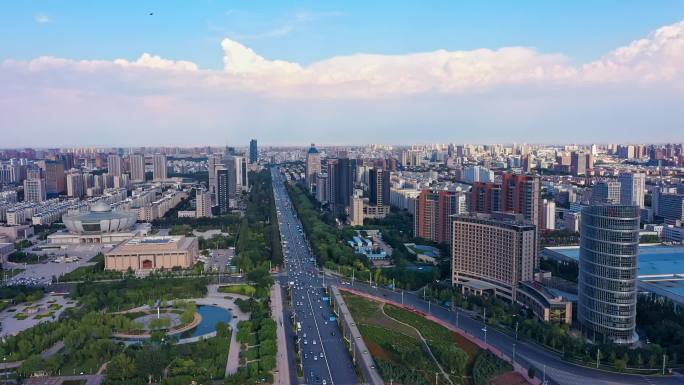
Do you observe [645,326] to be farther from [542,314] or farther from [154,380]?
[154,380]

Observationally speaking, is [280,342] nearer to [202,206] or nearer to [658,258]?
[658,258]

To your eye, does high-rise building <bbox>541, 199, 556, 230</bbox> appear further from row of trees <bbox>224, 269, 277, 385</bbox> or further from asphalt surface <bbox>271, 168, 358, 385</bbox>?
row of trees <bbox>224, 269, 277, 385</bbox>

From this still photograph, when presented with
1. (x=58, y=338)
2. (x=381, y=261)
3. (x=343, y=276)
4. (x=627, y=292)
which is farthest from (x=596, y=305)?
(x=58, y=338)

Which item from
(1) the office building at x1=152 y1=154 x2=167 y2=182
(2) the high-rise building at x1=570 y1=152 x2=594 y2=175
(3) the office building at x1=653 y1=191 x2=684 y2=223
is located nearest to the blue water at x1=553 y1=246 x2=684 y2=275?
(3) the office building at x1=653 y1=191 x2=684 y2=223

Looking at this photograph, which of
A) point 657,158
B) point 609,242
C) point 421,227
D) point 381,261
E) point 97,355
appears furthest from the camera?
point 657,158

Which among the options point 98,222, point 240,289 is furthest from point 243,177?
point 240,289

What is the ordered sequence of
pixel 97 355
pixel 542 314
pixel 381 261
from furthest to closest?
pixel 381 261 → pixel 542 314 → pixel 97 355
